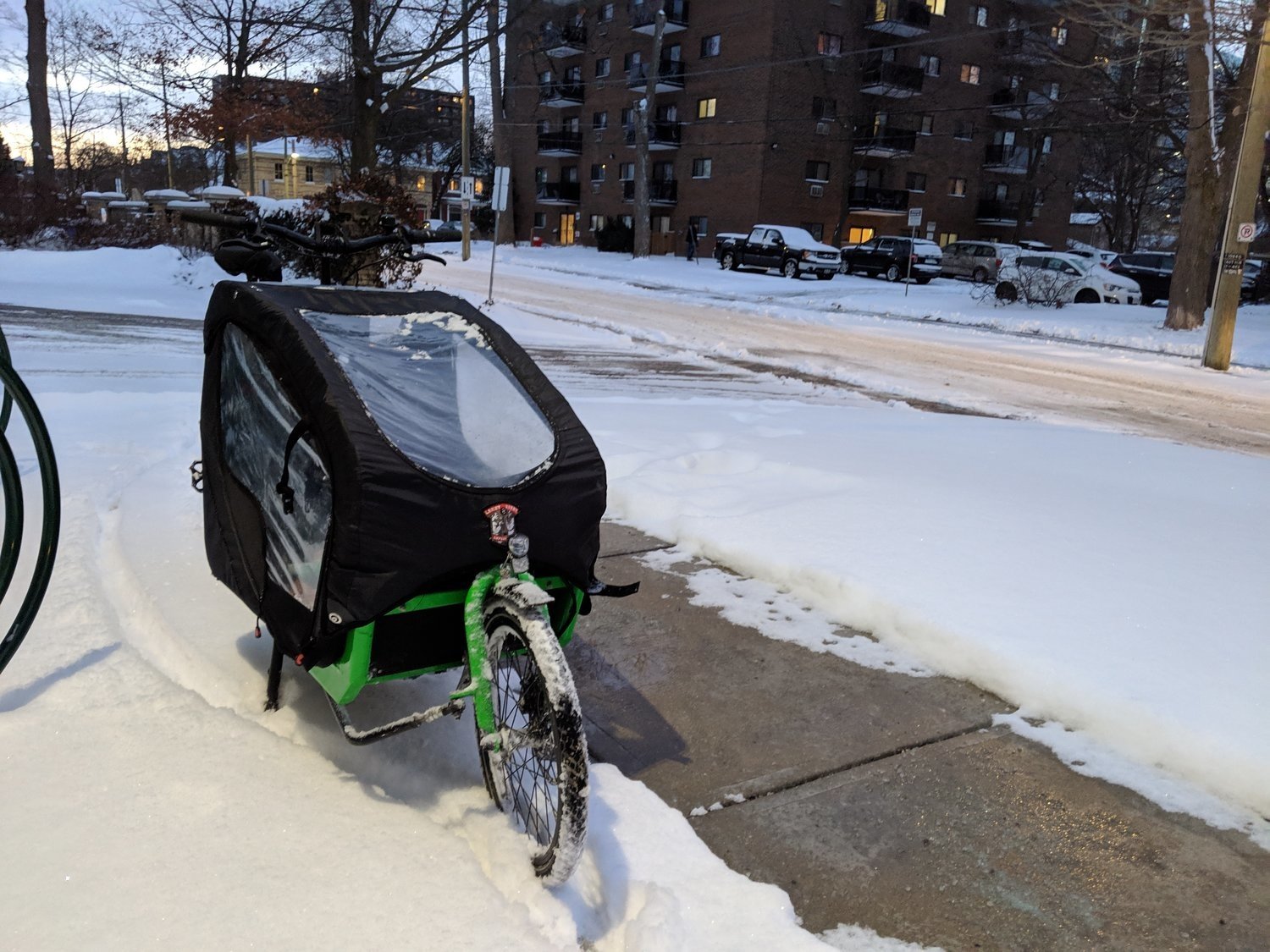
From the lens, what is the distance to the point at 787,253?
34688 mm

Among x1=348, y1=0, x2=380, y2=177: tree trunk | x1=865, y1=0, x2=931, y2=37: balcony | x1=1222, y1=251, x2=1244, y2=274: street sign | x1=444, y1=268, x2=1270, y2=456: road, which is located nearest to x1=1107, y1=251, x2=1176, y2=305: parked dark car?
x1=444, y1=268, x2=1270, y2=456: road

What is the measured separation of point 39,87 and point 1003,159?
4379 cm

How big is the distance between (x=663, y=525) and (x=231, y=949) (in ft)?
11.7

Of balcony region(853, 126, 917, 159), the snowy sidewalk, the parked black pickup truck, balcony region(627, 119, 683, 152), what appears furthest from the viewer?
balcony region(627, 119, 683, 152)

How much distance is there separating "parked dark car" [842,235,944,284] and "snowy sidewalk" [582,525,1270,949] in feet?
109

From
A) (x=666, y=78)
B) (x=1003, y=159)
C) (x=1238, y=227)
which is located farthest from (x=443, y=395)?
(x=1003, y=159)

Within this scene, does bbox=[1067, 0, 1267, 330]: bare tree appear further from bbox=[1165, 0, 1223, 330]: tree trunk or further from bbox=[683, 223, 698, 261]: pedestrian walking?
bbox=[683, 223, 698, 261]: pedestrian walking

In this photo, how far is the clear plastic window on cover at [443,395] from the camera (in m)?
2.68

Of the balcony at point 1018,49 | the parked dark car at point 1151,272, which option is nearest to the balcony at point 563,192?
the balcony at point 1018,49

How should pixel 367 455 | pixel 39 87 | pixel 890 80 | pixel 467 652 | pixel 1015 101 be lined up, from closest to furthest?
1. pixel 367 455
2. pixel 467 652
3. pixel 39 87
4. pixel 890 80
5. pixel 1015 101

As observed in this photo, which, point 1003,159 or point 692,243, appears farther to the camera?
point 1003,159

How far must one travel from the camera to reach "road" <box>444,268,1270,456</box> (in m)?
10.9

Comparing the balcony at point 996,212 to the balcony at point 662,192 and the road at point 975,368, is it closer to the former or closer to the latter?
the balcony at point 662,192

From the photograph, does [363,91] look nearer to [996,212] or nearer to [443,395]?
[443,395]
